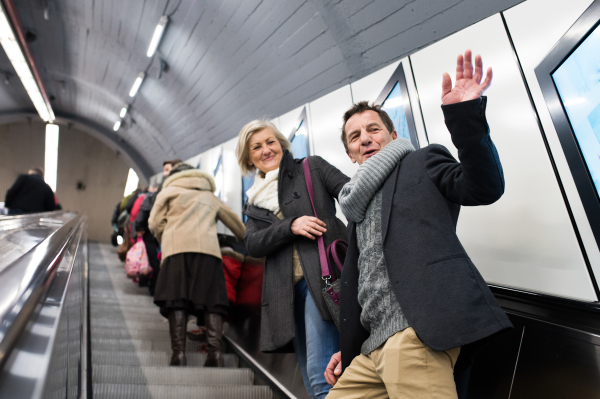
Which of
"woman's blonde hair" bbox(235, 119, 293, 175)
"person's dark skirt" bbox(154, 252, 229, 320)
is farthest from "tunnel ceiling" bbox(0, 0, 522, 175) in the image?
"person's dark skirt" bbox(154, 252, 229, 320)

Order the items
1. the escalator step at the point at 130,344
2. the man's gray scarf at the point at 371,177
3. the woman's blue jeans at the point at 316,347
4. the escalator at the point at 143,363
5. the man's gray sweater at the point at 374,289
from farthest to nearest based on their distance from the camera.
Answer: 1. the escalator step at the point at 130,344
2. the escalator at the point at 143,363
3. the woman's blue jeans at the point at 316,347
4. the man's gray scarf at the point at 371,177
5. the man's gray sweater at the point at 374,289

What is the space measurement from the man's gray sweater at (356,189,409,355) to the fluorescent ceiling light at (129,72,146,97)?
22.1ft

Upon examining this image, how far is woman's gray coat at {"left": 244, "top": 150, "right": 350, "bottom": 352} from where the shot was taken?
62.3 inches

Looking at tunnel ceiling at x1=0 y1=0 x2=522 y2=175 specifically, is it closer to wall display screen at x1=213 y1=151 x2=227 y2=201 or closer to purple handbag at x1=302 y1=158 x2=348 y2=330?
wall display screen at x1=213 y1=151 x2=227 y2=201

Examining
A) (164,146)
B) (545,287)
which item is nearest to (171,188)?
(545,287)

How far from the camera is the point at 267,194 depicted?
195 centimetres

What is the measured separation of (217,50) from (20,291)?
15.4 ft

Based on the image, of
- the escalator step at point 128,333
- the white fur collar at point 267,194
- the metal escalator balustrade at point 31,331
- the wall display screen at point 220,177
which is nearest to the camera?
Answer: the metal escalator balustrade at point 31,331

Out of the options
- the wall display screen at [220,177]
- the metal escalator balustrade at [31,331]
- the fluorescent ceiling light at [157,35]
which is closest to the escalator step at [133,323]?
the wall display screen at [220,177]

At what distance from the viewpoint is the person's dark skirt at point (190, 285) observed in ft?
8.98

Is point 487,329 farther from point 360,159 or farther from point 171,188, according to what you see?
point 171,188

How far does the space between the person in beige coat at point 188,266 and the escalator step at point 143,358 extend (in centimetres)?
27

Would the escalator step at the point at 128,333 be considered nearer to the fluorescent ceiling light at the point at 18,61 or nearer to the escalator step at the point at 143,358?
the escalator step at the point at 143,358

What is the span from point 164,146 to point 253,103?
15.1 feet
